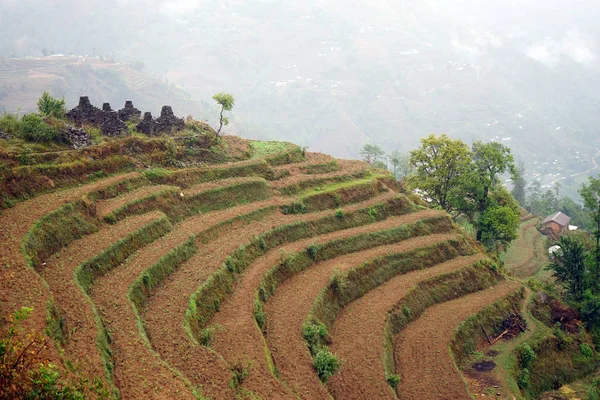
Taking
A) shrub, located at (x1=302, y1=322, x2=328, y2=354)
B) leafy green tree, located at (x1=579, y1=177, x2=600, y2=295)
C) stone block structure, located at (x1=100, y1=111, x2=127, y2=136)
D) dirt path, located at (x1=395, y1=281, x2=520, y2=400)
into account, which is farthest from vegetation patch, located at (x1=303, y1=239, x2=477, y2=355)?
stone block structure, located at (x1=100, y1=111, x2=127, y2=136)

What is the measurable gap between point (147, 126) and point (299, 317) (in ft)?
70.7

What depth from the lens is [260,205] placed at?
115 feet

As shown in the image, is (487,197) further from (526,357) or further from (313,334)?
(313,334)

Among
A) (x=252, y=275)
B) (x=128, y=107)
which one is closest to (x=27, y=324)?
(x=252, y=275)

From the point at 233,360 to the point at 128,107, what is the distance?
28639 millimetres

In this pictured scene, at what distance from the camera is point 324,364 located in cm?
2178

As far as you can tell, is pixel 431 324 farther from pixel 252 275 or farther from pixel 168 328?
pixel 168 328

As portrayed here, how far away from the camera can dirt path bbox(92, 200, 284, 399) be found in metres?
16.3

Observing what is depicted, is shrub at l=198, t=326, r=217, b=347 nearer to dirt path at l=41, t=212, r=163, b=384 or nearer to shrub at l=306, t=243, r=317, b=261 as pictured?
dirt path at l=41, t=212, r=163, b=384

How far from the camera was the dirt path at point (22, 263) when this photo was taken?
683 inches

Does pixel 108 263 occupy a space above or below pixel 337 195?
below

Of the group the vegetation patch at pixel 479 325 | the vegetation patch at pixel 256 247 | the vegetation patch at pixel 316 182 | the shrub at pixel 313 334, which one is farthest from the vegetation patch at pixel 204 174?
the vegetation patch at pixel 479 325

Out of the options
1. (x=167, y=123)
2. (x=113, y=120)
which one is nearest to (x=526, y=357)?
(x=167, y=123)

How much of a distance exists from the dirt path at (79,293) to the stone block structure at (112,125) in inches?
466
